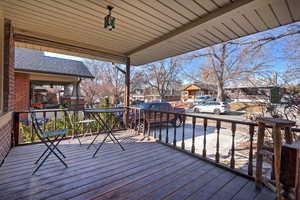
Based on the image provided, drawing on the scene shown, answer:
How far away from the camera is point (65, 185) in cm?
173

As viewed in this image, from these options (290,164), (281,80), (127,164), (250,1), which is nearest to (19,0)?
(127,164)

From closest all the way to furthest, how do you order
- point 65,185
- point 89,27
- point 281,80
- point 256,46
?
point 65,185, point 89,27, point 281,80, point 256,46

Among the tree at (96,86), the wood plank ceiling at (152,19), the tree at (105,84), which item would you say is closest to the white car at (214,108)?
the tree at (105,84)

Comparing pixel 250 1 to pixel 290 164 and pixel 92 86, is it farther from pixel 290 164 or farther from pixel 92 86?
pixel 92 86

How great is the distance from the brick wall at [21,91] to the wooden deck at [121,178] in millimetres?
A: 4876

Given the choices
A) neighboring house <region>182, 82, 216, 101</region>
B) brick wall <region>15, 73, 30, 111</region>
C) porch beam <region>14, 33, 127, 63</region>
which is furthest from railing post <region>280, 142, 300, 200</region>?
neighboring house <region>182, 82, 216, 101</region>

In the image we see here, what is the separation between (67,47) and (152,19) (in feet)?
7.28

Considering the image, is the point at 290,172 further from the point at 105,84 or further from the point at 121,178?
the point at 105,84

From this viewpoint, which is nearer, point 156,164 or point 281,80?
point 156,164

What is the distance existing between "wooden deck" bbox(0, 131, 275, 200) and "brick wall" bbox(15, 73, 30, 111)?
16.0ft

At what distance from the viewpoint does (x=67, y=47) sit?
11.1 ft

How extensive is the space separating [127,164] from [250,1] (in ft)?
9.04

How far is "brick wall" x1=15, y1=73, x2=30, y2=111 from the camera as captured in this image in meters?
6.39

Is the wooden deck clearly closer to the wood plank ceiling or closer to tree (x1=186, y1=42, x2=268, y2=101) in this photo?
the wood plank ceiling
